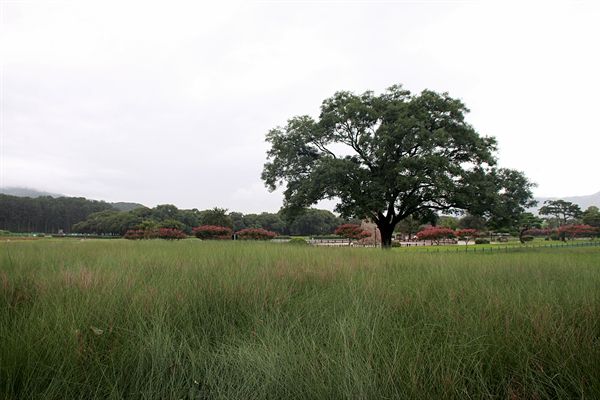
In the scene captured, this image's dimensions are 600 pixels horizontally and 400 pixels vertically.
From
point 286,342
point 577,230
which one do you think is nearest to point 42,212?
point 286,342

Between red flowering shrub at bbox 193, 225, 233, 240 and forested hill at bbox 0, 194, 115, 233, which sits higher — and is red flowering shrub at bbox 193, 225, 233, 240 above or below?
below

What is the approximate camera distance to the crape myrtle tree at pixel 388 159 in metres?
18.1

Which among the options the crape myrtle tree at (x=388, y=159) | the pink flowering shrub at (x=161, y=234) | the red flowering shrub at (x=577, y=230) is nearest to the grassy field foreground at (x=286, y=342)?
the crape myrtle tree at (x=388, y=159)

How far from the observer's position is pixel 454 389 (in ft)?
5.98

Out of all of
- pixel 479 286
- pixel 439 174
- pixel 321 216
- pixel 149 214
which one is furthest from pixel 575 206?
pixel 149 214

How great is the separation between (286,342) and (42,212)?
106 m

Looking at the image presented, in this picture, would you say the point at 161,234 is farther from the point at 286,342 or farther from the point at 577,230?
the point at 577,230

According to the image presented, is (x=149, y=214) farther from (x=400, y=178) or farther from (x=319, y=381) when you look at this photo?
(x=319, y=381)

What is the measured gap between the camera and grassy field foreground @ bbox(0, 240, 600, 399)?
192 centimetres

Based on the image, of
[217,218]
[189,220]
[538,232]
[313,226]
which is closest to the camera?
[217,218]

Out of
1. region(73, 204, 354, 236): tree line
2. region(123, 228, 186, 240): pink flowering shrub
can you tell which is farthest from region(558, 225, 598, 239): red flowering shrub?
region(123, 228, 186, 240): pink flowering shrub

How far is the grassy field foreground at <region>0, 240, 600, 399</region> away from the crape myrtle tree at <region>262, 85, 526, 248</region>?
47.1ft

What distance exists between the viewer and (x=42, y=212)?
8281 cm

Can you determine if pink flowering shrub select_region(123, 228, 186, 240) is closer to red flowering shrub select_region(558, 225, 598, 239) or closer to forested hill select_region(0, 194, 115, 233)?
red flowering shrub select_region(558, 225, 598, 239)
